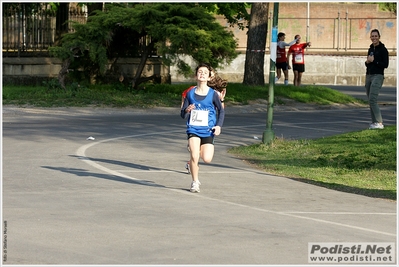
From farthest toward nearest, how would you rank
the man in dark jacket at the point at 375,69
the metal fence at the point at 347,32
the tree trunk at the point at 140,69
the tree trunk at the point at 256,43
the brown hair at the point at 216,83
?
1. the metal fence at the point at 347,32
2. the tree trunk at the point at 256,43
3. the tree trunk at the point at 140,69
4. the man in dark jacket at the point at 375,69
5. the brown hair at the point at 216,83

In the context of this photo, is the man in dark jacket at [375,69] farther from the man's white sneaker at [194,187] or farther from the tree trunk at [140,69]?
the tree trunk at [140,69]

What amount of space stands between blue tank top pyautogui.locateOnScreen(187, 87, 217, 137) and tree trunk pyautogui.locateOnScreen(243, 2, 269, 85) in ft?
61.9

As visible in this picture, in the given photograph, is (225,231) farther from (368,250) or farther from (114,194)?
(114,194)

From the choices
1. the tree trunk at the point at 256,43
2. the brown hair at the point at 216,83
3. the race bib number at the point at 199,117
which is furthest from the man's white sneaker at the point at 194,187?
the tree trunk at the point at 256,43

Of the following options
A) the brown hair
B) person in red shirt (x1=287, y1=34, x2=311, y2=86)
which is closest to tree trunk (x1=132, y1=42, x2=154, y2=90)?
person in red shirt (x1=287, y1=34, x2=311, y2=86)

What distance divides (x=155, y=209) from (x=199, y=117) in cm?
221

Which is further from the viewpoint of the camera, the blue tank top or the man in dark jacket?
the man in dark jacket

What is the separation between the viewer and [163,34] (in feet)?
89.7

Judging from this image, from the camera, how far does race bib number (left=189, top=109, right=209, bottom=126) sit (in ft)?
39.2

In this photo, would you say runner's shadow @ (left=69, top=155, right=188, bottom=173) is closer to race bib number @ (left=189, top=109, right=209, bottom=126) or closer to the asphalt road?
the asphalt road

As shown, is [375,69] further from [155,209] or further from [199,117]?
[155,209]

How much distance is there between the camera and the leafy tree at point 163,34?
2698 cm

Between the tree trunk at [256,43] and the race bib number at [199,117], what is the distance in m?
18.9

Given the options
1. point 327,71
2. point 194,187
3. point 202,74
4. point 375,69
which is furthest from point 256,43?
point 194,187
